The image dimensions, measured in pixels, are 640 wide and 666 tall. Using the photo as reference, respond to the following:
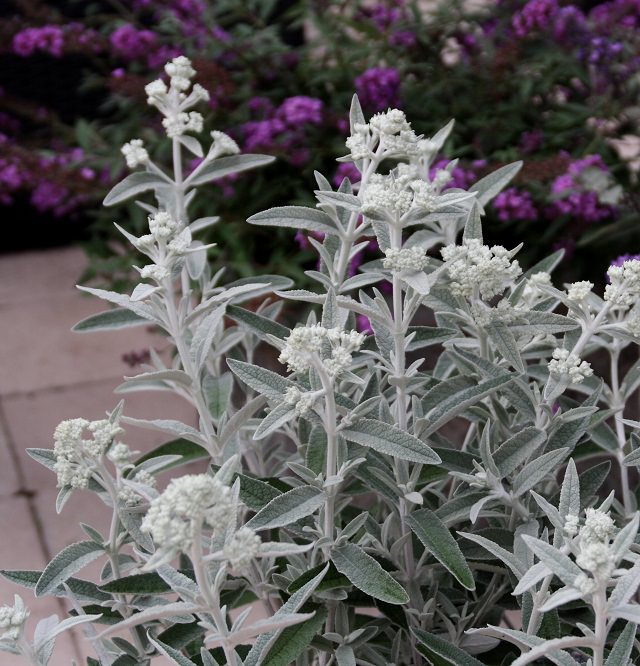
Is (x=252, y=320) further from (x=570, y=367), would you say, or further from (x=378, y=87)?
(x=378, y=87)

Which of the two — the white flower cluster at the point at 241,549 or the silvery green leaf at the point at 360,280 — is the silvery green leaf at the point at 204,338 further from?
the white flower cluster at the point at 241,549

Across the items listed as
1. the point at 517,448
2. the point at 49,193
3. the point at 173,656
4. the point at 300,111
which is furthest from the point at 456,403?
the point at 49,193

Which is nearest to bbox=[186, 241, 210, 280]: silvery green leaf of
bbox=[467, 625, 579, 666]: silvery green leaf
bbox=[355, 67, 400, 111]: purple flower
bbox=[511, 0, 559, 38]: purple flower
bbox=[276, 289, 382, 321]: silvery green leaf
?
bbox=[276, 289, 382, 321]: silvery green leaf

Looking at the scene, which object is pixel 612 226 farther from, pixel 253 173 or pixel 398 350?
pixel 398 350

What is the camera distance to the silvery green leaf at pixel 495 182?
127cm

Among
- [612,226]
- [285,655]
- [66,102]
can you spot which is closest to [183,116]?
[285,655]

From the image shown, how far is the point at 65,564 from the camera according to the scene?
1.01m

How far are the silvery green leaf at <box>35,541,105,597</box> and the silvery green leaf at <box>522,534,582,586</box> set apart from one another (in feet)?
1.48

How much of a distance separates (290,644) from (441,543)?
18 centimetres

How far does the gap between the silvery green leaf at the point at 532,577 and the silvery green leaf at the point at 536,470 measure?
0.19m

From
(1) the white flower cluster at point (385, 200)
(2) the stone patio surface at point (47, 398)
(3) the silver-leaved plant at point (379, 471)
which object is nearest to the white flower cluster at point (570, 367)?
(3) the silver-leaved plant at point (379, 471)

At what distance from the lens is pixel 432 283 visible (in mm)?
1003

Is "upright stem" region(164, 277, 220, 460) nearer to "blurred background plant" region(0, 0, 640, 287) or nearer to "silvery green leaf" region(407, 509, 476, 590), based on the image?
"silvery green leaf" region(407, 509, 476, 590)

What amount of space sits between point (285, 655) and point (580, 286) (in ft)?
1.56
